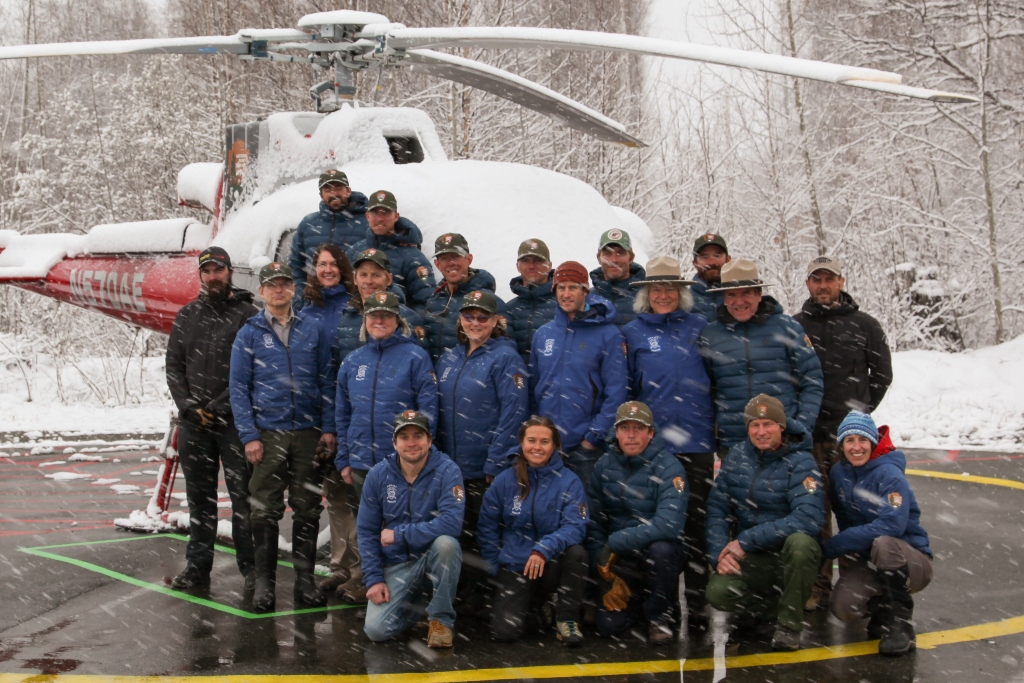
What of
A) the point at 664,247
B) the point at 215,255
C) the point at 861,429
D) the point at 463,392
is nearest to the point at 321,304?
the point at 215,255

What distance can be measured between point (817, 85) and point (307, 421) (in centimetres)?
2109

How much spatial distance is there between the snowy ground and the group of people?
6.34 meters

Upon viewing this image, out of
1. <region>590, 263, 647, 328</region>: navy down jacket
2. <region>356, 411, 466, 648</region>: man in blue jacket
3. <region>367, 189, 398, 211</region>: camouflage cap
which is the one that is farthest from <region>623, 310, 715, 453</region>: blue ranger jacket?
<region>367, 189, 398, 211</region>: camouflage cap

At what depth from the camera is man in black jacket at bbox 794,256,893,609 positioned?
574 cm

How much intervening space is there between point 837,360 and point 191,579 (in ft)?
13.1

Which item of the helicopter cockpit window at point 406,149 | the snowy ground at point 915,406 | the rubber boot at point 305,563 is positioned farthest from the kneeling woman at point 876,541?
the snowy ground at point 915,406

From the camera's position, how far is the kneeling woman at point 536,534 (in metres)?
5.07

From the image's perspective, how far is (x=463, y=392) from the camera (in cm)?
543

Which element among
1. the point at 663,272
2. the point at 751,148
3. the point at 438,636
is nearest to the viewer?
the point at 438,636

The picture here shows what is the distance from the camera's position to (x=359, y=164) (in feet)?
24.0

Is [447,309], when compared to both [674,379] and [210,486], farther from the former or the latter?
[210,486]

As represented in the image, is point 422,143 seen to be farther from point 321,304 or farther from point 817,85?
point 817,85

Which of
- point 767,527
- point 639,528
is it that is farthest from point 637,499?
point 767,527

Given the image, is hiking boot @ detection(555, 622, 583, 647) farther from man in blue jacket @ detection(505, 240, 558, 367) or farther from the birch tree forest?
the birch tree forest
